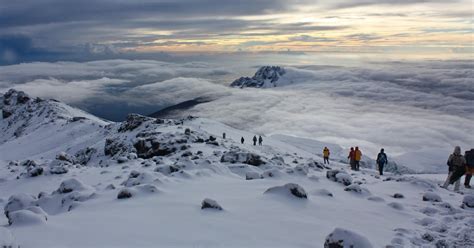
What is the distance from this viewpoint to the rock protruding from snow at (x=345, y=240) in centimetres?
625

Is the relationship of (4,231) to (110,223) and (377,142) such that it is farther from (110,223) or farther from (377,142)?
(377,142)

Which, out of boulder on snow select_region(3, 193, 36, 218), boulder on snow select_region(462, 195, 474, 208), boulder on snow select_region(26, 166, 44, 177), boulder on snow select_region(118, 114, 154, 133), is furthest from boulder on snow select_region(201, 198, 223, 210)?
boulder on snow select_region(118, 114, 154, 133)

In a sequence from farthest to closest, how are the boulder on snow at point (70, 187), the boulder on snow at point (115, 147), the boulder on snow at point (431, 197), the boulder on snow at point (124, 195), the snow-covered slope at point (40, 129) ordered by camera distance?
1. the snow-covered slope at point (40, 129)
2. the boulder on snow at point (115, 147)
3. the boulder on snow at point (70, 187)
4. the boulder on snow at point (431, 197)
5. the boulder on snow at point (124, 195)

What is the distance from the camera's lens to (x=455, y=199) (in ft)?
42.0

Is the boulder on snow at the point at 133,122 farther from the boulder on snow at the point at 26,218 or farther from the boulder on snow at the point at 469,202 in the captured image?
the boulder on snow at the point at 26,218

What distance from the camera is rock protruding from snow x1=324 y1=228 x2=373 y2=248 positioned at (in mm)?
6250

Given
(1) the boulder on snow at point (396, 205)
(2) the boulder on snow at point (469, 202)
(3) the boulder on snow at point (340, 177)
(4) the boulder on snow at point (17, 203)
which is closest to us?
(4) the boulder on snow at point (17, 203)

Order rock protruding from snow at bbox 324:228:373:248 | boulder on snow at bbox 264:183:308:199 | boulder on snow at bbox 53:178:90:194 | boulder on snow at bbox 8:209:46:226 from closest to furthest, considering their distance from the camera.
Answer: rock protruding from snow at bbox 324:228:373:248, boulder on snow at bbox 8:209:46:226, boulder on snow at bbox 264:183:308:199, boulder on snow at bbox 53:178:90:194

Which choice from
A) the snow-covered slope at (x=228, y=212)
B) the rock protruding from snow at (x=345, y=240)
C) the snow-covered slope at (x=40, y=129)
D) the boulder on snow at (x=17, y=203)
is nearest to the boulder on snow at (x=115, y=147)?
the snow-covered slope at (x=40, y=129)

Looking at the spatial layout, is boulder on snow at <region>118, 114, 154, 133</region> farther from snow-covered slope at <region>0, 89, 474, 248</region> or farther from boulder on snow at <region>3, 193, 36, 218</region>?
boulder on snow at <region>3, 193, 36, 218</region>

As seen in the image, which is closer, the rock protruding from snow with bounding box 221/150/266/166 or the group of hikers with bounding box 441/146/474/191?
the group of hikers with bounding box 441/146/474/191

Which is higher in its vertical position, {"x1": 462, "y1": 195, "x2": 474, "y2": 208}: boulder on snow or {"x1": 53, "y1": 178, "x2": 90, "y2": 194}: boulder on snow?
{"x1": 462, "y1": 195, "x2": 474, "y2": 208}: boulder on snow

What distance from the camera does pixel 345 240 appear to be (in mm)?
6285

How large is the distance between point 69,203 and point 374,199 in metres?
9.13
